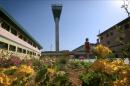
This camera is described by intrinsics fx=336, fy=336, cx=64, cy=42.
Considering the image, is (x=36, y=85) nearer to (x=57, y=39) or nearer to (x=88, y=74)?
(x=88, y=74)

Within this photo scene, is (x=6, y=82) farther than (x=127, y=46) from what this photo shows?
No

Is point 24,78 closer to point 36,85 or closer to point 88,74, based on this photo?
point 36,85

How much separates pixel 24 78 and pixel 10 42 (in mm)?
34183

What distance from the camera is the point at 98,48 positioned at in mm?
3615

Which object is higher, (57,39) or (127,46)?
(57,39)

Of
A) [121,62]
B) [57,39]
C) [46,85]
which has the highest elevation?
[57,39]

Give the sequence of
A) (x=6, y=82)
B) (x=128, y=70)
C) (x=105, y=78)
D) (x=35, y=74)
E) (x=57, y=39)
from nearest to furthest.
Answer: (x=6, y=82)
(x=128, y=70)
(x=35, y=74)
(x=105, y=78)
(x=57, y=39)


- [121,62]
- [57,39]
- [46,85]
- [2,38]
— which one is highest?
[57,39]

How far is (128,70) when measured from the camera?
3.16 metres

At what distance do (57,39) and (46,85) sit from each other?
8018cm

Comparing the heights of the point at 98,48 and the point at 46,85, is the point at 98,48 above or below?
above


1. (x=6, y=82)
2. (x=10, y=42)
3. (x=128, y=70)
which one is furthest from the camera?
(x=10, y=42)

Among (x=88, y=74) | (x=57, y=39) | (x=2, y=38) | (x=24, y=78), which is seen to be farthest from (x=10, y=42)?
(x=57, y=39)

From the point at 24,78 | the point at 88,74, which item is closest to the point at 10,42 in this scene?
the point at 88,74
